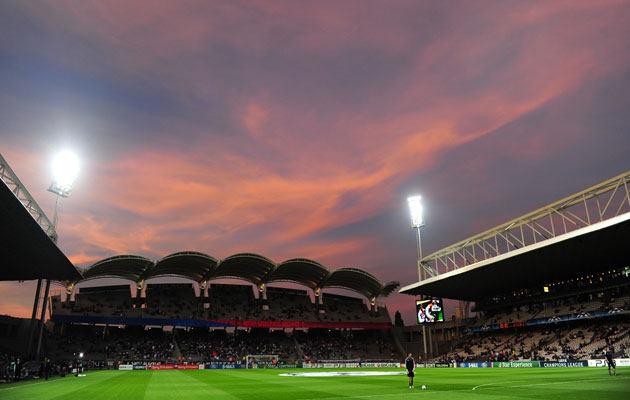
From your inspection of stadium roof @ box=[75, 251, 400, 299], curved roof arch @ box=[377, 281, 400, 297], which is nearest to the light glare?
stadium roof @ box=[75, 251, 400, 299]

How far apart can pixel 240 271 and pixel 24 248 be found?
41.7 meters

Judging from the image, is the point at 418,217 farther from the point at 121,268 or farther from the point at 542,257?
the point at 121,268

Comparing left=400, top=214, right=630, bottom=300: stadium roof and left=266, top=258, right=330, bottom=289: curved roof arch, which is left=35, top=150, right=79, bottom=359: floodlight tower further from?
left=400, top=214, right=630, bottom=300: stadium roof

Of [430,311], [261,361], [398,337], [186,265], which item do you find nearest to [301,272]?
[261,361]

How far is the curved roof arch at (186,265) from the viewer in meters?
66.3

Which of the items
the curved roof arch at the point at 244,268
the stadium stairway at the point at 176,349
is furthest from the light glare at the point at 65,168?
the stadium stairway at the point at 176,349

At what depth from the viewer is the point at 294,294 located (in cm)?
8744

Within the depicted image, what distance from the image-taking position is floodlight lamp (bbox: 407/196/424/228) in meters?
64.4

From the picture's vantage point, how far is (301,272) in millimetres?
78812

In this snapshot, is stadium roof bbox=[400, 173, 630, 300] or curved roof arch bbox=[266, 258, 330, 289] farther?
curved roof arch bbox=[266, 258, 330, 289]

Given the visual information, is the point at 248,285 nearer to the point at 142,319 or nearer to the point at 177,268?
the point at 177,268

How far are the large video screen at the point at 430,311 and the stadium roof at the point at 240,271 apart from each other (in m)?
23.6

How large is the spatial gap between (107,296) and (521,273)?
66.3 metres

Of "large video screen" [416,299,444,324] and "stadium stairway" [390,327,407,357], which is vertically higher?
"large video screen" [416,299,444,324]
